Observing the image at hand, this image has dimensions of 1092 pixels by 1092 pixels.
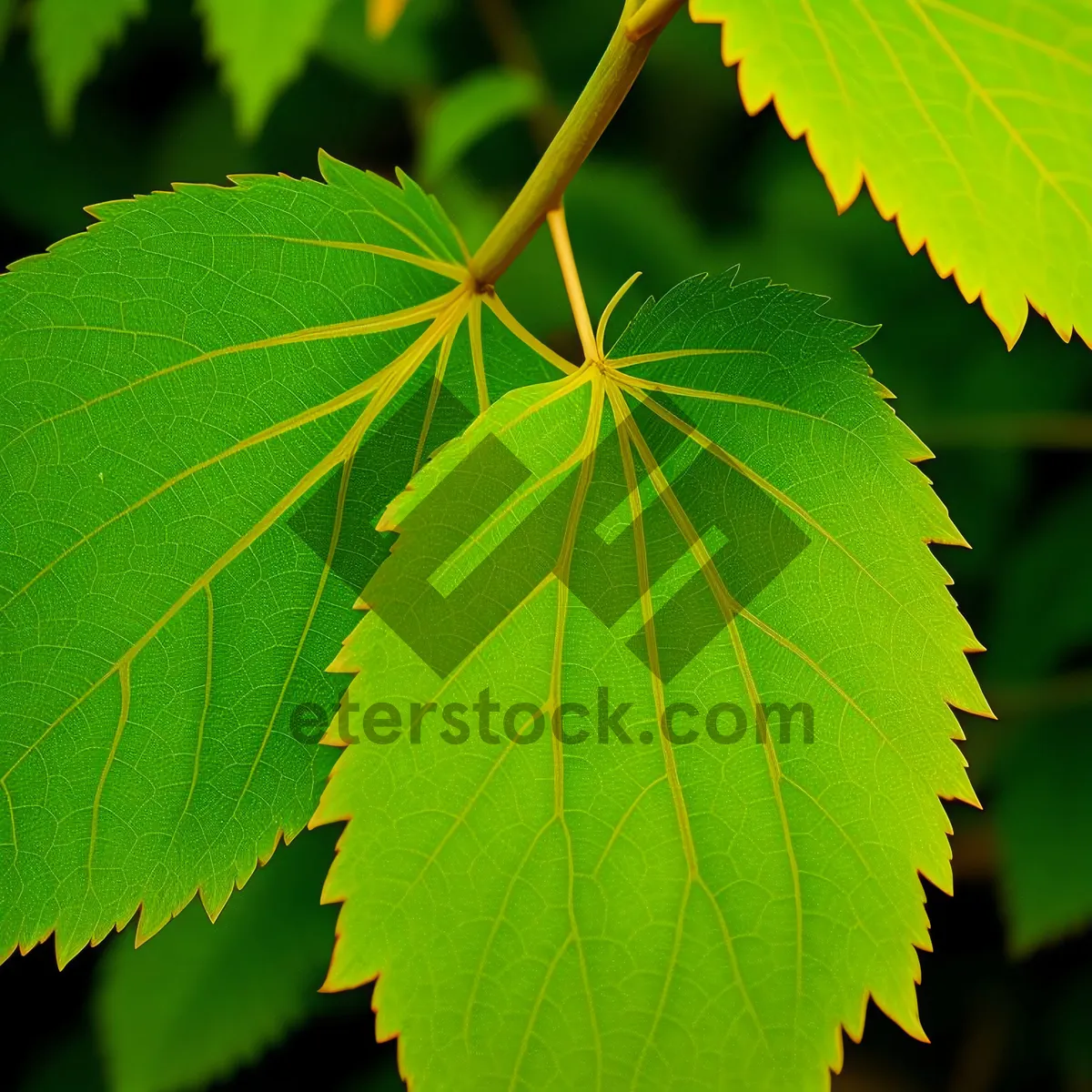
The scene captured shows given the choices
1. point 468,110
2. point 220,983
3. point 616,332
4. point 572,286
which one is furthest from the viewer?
point 616,332

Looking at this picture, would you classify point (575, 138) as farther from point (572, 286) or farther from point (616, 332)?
point (616, 332)

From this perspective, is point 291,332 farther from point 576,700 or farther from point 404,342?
point 576,700

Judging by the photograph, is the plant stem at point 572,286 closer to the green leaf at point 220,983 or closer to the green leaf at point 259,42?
the green leaf at point 259,42

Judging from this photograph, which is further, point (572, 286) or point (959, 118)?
point (572, 286)

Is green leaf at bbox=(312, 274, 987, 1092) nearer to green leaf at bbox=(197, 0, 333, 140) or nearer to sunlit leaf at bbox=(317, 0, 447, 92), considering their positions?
green leaf at bbox=(197, 0, 333, 140)

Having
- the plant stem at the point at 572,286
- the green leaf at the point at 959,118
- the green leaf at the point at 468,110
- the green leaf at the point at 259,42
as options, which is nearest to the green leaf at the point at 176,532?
the plant stem at the point at 572,286

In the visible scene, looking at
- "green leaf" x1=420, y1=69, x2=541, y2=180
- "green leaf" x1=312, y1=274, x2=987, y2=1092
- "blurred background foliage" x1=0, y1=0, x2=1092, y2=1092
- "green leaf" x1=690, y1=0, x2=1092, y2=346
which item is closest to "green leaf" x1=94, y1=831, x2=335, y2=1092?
"blurred background foliage" x1=0, y1=0, x2=1092, y2=1092

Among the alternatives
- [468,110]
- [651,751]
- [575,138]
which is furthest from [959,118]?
[468,110]
